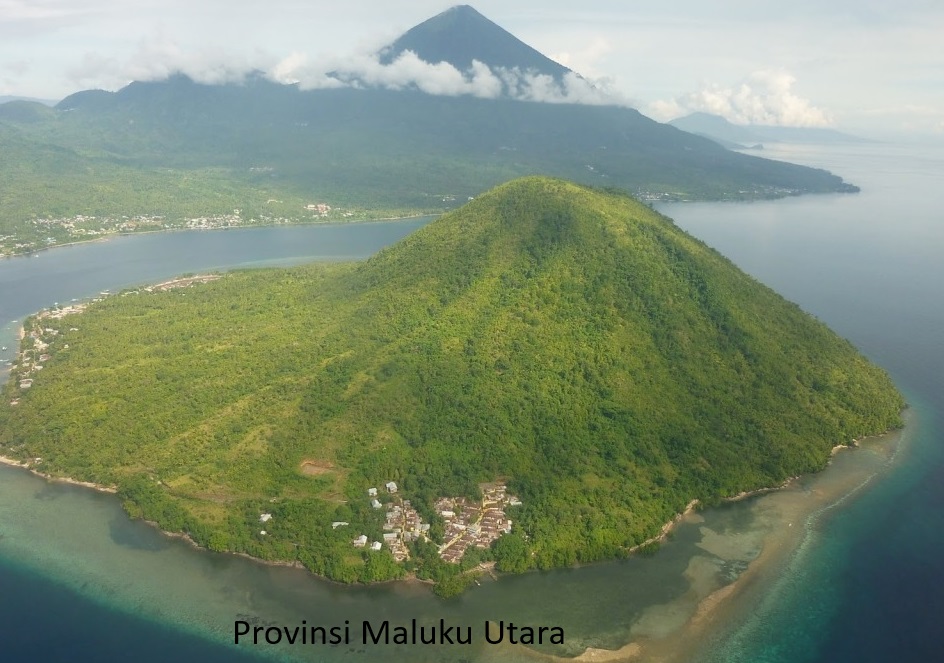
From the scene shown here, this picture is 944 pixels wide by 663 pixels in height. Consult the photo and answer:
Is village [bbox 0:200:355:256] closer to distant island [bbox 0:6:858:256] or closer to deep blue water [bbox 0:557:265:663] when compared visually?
distant island [bbox 0:6:858:256]

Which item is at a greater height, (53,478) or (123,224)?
(123,224)

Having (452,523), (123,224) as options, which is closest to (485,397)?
(452,523)

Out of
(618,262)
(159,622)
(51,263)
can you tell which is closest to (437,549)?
(159,622)

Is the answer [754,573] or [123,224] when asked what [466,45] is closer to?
[123,224]

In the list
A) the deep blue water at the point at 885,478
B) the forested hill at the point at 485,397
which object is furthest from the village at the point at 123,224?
the deep blue water at the point at 885,478

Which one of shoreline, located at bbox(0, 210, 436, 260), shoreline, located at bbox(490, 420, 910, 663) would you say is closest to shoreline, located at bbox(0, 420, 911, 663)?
shoreline, located at bbox(490, 420, 910, 663)

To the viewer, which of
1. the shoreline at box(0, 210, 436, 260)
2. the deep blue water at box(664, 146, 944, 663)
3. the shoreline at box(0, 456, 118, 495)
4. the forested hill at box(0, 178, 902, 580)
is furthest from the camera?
the shoreline at box(0, 210, 436, 260)
